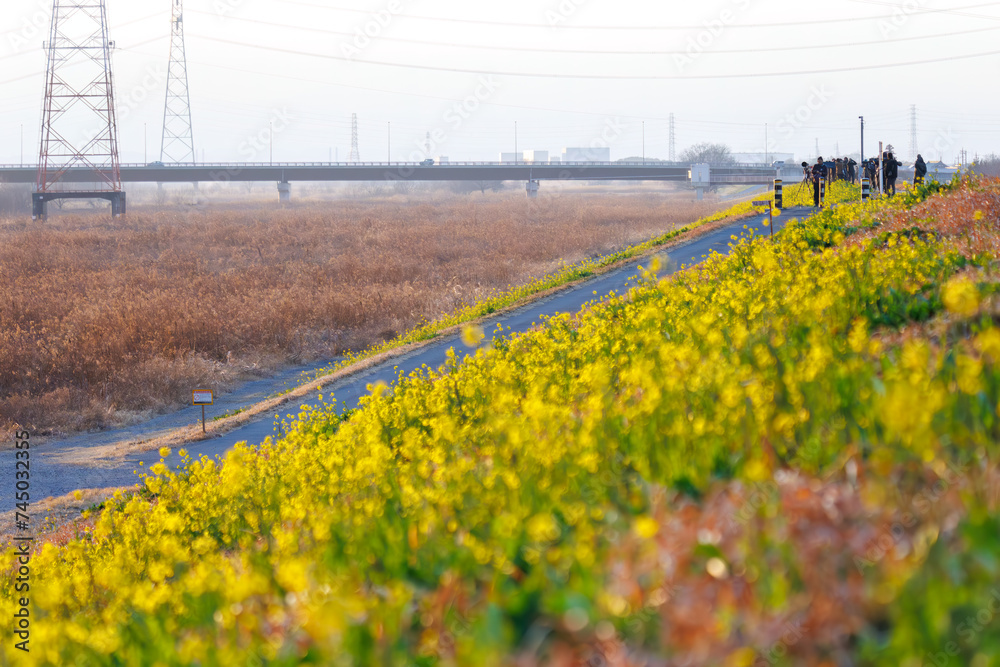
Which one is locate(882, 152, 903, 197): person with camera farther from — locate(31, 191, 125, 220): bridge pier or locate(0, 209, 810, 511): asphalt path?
locate(31, 191, 125, 220): bridge pier

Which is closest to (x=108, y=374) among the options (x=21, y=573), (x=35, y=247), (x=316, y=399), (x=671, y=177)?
(x=316, y=399)

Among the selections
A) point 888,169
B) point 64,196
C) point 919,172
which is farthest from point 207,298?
point 64,196

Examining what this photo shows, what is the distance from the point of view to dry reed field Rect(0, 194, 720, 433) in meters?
16.8

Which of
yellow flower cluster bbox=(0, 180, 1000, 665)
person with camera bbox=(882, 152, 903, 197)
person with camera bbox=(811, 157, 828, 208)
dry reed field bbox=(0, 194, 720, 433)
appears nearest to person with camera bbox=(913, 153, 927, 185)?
person with camera bbox=(882, 152, 903, 197)

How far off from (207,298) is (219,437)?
10.6 metres

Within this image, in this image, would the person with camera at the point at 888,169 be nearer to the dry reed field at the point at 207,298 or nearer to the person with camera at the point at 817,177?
the person with camera at the point at 817,177

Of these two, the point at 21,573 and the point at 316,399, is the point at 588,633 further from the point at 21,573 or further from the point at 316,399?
the point at 316,399

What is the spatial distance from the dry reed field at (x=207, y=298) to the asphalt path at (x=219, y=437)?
682 millimetres

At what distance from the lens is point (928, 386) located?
391cm

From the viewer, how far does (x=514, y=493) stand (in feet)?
13.7

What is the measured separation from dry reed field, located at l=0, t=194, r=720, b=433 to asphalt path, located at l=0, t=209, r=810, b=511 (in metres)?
0.68

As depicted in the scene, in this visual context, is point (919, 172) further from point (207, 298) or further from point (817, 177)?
point (207, 298)

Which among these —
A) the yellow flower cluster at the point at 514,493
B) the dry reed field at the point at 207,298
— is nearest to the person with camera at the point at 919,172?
the dry reed field at the point at 207,298

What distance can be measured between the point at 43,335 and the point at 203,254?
1636cm
